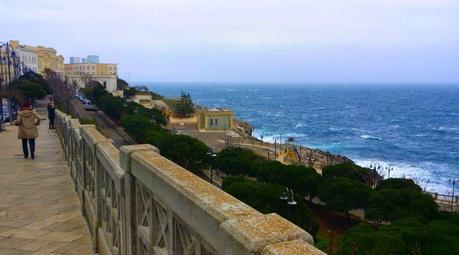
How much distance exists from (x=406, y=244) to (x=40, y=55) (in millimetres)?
103179

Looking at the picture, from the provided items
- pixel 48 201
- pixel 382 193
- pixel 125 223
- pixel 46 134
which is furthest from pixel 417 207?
pixel 125 223

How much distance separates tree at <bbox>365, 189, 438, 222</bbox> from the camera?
21562 millimetres

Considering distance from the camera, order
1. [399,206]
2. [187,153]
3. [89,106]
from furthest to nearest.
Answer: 1. [89,106]
2. [187,153]
3. [399,206]

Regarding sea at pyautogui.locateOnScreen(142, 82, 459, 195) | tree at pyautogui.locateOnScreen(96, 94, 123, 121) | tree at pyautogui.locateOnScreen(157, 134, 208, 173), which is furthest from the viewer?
tree at pyautogui.locateOnScreen(96, 94, 123, 121)

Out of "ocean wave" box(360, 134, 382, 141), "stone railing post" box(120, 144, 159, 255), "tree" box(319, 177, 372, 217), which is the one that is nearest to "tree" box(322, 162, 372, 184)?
"tree" box(319, 177, 372, 217)

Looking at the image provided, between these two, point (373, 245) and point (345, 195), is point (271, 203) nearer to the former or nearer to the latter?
point (345, 195)

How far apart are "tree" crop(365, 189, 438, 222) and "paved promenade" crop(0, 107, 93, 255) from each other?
1577cm

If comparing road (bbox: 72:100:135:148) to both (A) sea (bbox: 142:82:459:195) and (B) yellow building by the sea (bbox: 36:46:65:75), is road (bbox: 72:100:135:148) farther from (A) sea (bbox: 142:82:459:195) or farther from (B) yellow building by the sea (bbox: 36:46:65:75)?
(B) yellow building by the sea (bbox: 36:46:65:75)

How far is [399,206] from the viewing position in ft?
71.8

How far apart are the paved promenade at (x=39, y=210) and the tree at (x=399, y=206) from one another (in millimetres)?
15768

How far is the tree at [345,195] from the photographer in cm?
2348

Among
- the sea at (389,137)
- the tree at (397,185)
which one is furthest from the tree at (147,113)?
the tree at (397,185)

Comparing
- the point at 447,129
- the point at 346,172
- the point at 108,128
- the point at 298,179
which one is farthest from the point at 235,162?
the point at 447,129

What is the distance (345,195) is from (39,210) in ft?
61.8
